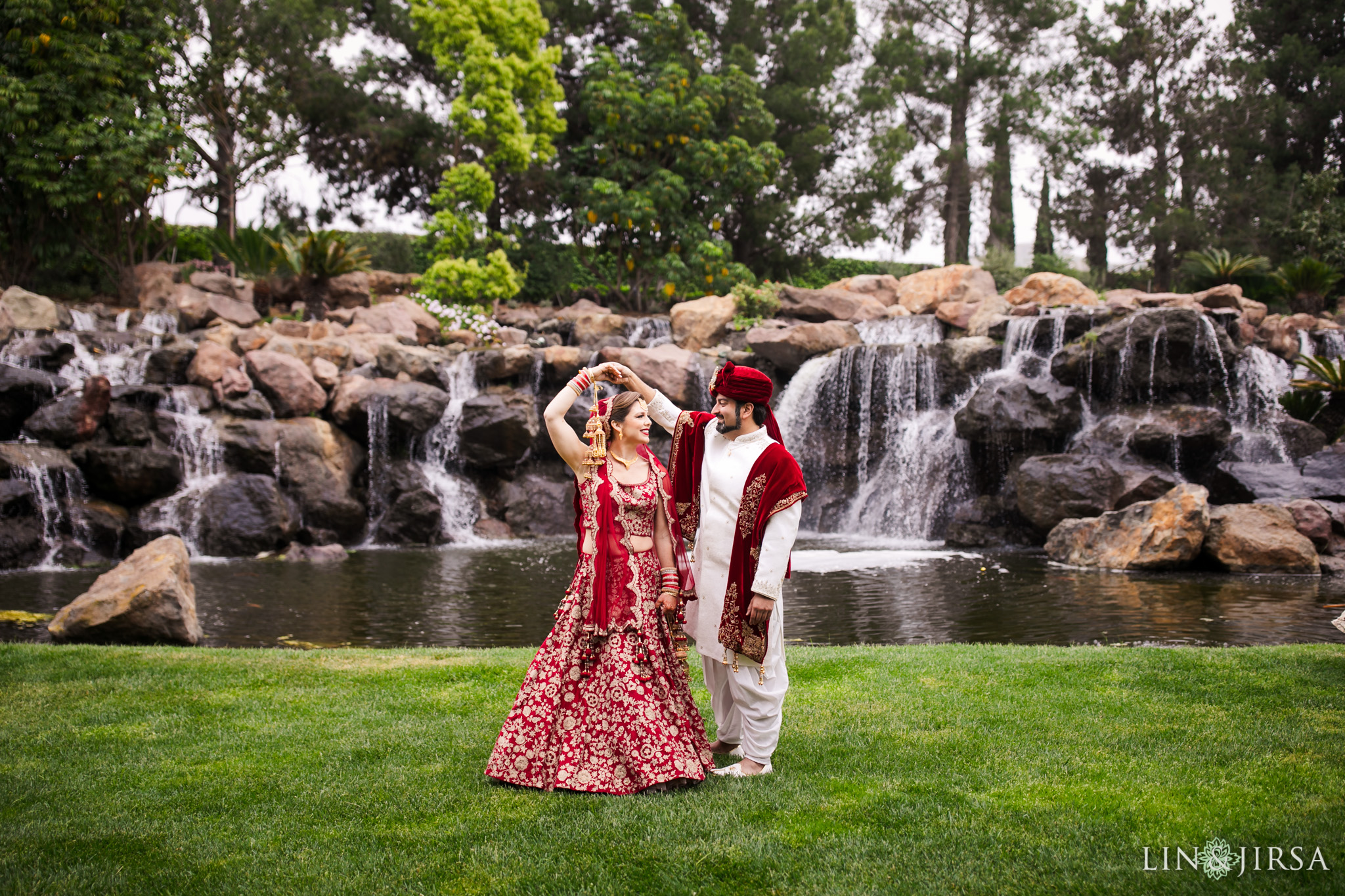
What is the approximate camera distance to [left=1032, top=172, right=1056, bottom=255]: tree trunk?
31.4m

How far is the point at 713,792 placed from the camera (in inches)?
150

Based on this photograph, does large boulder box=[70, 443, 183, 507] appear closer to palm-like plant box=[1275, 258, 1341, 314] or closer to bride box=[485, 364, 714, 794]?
bride box=[485, 364, 714, 794]

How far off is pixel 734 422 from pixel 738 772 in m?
1.51

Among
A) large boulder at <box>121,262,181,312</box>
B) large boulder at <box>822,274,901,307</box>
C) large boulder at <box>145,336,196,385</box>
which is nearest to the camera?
large boulder at <box>145,336,196,385</box>

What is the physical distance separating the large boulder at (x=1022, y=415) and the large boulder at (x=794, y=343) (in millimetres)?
4401

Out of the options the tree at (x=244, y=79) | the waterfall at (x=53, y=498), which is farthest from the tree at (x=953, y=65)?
the waterfall at (x=53, y=498)

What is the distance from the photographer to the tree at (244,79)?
23.8 meters

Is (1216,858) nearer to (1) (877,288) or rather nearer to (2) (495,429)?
(2) (495,429)

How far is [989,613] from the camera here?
930 cm

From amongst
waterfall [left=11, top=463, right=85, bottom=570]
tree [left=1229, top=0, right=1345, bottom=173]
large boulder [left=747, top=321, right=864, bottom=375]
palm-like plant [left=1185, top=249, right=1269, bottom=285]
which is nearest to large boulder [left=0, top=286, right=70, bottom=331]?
waterfall [left=11, top=463, right=85, bottom=570]

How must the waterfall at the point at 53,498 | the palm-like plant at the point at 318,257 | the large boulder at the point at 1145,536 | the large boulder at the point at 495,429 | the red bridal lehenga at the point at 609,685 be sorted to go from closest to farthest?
the red bridal lehenga at the point at 609,685
the large boulder at the point at 1145,536
the waterfall at the point at 53,498
the large boulder at the point at 495,429
the palm-like plant at the point at 318,257

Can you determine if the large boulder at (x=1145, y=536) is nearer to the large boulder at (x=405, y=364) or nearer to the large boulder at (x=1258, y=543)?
the large boulder at (x=1258, y=543)

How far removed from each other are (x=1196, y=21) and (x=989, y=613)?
26999mm

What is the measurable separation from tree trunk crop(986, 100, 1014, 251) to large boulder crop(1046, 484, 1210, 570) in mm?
19373
